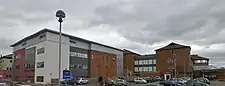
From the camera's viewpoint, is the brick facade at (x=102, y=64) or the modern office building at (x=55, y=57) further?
the brick facade at (x=102, y=64)

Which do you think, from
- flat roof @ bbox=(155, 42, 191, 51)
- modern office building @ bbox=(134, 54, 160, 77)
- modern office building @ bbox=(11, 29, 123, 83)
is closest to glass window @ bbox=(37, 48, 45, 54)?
modern office building @ bbox=(11, 29, 123, 83)

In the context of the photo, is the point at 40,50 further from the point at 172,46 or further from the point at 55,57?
the point at 172,46

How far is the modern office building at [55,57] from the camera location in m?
82.1

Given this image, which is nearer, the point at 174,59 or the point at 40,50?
the point at 40,50

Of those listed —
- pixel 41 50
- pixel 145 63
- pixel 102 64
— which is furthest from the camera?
pixel 145 63

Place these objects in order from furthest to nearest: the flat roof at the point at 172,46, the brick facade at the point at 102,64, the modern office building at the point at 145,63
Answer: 1. the modern office building at the point at 145,63
2. the flat roof at the point at 172,46
3. the brick facade at the point at 102,64

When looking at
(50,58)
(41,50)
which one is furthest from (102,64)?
(50,58)

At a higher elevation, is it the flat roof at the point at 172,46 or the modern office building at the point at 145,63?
the flat roof at the point at 172,46

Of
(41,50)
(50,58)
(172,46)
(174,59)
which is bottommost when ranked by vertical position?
(174,59)

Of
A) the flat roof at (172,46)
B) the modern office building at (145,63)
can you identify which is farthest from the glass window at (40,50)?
the modern office building at (145,63)

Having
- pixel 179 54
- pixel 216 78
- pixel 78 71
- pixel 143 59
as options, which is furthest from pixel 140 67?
pixel 78 71

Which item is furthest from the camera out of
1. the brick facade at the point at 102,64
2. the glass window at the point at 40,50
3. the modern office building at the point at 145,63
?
the modern office building at the point at 145,63

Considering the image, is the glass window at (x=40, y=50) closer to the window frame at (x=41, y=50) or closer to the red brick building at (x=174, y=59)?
the window frame at (x=41, y=50)

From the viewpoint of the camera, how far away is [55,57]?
269 ft
